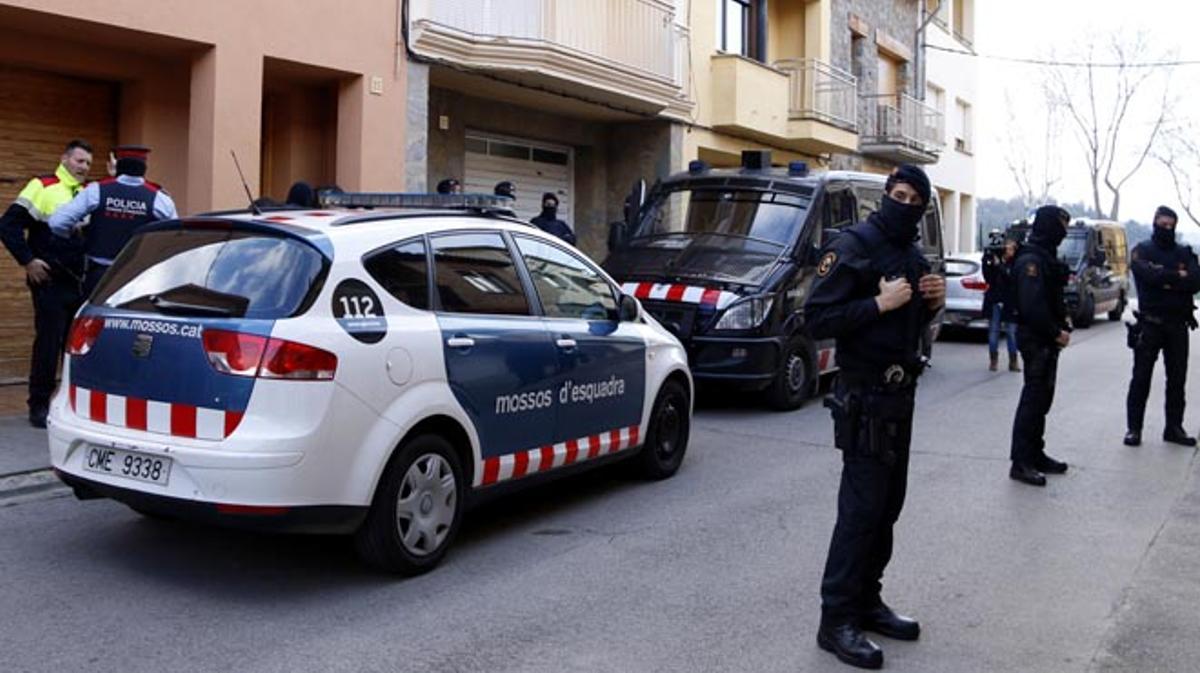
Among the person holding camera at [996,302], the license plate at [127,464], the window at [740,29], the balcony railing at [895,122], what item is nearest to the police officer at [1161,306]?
the person holding camera at [996,302]

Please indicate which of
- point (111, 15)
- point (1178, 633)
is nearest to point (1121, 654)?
point (1178, 633)

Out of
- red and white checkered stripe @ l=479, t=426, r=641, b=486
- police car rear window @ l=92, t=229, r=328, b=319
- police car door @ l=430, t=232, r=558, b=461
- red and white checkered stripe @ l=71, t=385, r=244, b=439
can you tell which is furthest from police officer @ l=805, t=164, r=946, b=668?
red and white checkered stripe @ l=71, t=385, r=244, b=439

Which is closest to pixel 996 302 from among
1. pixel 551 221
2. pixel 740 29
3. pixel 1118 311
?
pixel 551 221

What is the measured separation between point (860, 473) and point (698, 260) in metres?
6.22

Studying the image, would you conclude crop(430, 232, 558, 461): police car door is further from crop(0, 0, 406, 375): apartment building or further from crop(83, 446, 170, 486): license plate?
crop(0, 0, 406, 375): apartment building

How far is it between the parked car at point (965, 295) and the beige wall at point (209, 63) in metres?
10.4

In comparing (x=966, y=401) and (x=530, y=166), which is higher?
(x=530, y=166)

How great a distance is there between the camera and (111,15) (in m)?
9.41

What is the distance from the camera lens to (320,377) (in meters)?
4.69

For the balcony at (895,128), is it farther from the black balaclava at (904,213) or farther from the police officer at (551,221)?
the black balaclava at (904,213)

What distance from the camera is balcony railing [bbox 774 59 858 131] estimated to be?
67.2ft

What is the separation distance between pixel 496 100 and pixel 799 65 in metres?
7.77

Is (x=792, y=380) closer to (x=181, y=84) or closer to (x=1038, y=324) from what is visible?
(x=1038, y=324)

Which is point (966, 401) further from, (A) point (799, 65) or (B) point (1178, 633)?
(A) point (799, 65)
